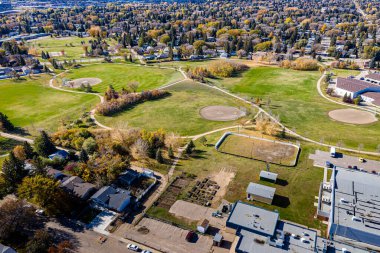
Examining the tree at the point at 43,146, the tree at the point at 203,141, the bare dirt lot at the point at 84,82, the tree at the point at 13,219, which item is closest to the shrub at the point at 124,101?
the tree at the point at 43,146

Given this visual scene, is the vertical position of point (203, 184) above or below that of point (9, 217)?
below

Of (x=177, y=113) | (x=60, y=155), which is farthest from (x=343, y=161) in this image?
(x=60, y=155)

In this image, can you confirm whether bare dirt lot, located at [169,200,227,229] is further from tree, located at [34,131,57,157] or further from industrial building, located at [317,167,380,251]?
tree, located at [34,131,57,157]

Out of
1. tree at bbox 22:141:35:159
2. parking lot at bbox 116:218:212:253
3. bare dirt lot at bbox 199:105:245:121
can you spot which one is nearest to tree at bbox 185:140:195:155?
bare dirt lot at bbox 199:105:245:121

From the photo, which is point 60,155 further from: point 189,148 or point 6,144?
point 189,148

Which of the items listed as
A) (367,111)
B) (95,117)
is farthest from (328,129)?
(95,117)

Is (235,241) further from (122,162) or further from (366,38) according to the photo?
(366,38)

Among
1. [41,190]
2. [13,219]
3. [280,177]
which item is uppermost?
[41,190]
